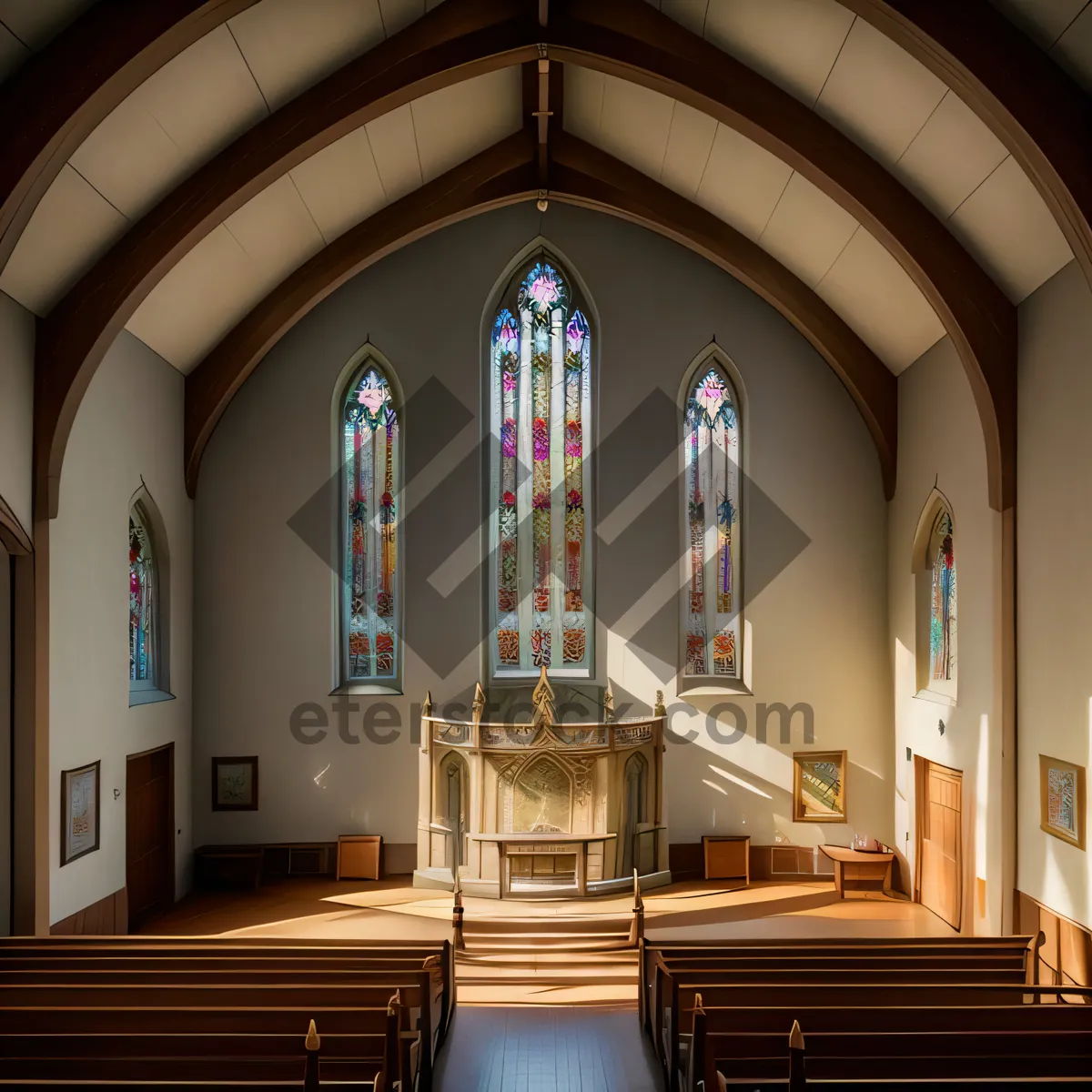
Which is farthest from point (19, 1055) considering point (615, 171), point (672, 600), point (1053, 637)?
point (615, 171)

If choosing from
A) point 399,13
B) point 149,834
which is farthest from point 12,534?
point 399,13

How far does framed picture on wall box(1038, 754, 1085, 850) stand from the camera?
7.93 meters

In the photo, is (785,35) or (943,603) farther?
(943,603)

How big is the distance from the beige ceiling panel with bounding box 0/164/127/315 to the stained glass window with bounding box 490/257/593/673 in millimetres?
5148

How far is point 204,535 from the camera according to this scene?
12594mm

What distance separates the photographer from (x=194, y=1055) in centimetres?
505

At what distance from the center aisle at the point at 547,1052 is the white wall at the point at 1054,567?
11.4 feet

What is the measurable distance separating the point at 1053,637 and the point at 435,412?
719 centimetres

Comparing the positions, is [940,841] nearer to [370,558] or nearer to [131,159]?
[370,558]

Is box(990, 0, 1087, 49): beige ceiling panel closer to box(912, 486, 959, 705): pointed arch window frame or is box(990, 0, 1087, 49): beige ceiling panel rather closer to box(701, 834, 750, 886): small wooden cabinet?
box(912, 486, 959, 705): pointed arch window frame

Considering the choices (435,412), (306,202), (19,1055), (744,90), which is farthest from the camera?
(435,412)

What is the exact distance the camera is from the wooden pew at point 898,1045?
5.01 m

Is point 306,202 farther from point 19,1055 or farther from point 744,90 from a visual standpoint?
point 19,1055

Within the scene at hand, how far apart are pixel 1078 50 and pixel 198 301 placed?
8.06 meters
